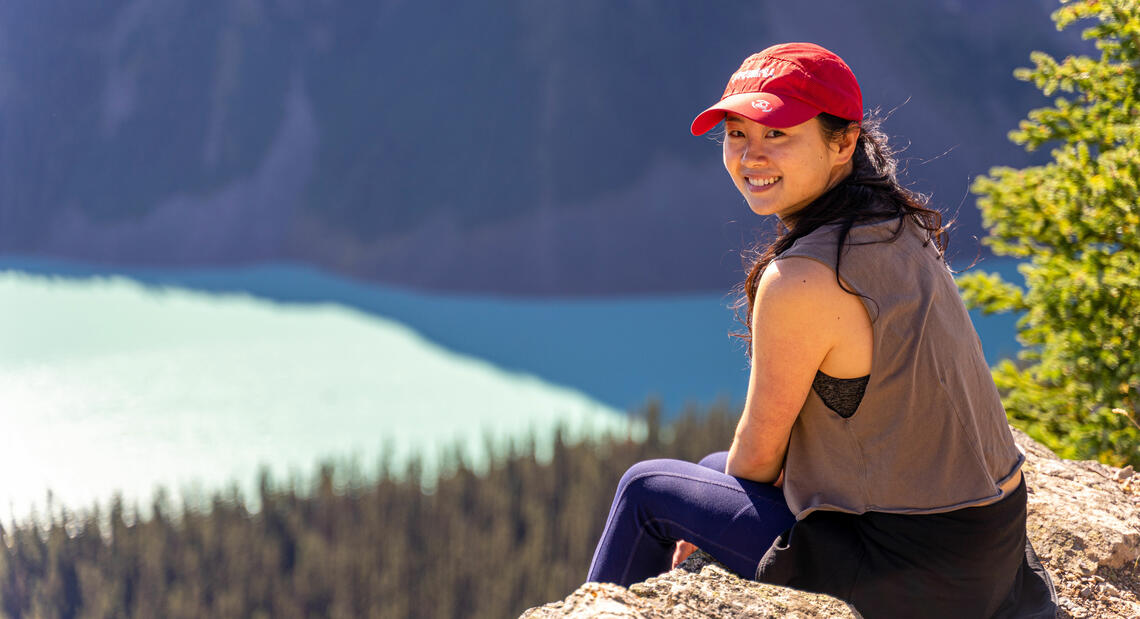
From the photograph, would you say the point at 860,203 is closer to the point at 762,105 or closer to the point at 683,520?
the point at 762,105

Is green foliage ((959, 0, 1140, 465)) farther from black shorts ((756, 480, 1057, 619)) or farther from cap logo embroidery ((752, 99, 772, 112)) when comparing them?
cap logo embroidery ((752, 99, 772, 112))

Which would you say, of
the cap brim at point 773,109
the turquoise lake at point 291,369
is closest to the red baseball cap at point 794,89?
the cap brim at point 773,109

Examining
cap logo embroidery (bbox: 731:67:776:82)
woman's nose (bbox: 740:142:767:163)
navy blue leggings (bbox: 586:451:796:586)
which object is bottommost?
navy blue leggings (bbox: 586:451:796:586)

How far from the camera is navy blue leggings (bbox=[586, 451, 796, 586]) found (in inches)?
65.7

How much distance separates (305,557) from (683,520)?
129 inches

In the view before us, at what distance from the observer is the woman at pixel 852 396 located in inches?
57.9

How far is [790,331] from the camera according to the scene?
1.45 metres

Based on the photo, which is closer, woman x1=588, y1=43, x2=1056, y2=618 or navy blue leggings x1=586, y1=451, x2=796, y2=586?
woman x1=588, y1=43, x2=1056, y2=618

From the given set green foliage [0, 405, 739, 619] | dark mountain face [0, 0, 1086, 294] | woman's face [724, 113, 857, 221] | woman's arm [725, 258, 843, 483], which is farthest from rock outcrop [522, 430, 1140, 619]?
dark mountain face [0, 0, 1086, 294]

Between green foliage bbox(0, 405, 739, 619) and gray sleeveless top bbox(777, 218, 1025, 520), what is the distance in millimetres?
3219

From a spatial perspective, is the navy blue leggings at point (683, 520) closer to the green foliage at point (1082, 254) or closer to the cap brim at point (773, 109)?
the cap brim at point (773, 109)

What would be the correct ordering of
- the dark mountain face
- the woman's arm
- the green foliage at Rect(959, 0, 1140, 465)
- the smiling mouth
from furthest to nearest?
the dark mountain face → the green foliage at Rect(959, 0, 1140, 465) → the smiling mouth → the woman's arm

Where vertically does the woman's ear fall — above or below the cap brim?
below

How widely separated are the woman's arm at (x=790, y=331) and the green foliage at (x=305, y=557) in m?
3.27
